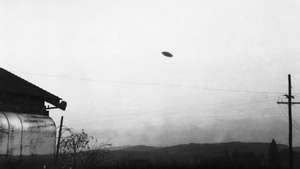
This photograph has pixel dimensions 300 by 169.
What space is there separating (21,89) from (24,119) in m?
2.37

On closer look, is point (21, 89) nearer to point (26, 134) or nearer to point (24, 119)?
point (24, 119)

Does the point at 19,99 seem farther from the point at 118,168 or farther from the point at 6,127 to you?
the point at 118,168

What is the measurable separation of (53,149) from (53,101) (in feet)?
11.4

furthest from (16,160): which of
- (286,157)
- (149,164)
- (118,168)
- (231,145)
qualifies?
(231,145)

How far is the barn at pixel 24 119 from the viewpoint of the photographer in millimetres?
24547

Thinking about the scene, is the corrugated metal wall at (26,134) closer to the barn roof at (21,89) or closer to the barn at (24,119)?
the barn at (24,119)

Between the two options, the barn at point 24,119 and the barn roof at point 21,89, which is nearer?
the barn at point 24,119

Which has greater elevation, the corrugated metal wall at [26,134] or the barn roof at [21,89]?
the barn roof at [21,89]

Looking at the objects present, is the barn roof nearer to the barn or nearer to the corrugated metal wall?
the barn

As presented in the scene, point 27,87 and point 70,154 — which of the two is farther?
point 70,154

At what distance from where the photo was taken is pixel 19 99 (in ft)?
89.2

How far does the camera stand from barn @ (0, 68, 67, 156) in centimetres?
2455

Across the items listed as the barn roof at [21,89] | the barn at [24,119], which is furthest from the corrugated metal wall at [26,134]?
the barn roof at [21,89]

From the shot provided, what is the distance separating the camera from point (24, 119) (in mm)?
26062
